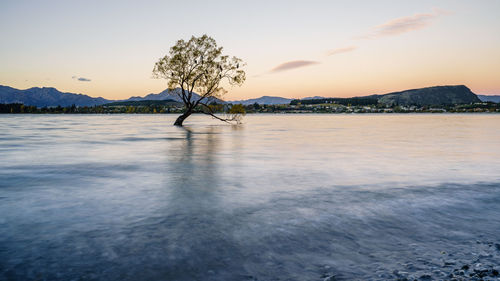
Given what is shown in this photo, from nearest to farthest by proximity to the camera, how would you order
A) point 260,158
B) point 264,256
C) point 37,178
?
point 264,256, point 37,178, point 260,158

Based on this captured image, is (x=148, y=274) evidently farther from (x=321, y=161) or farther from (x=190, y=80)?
(x=190, y=80)

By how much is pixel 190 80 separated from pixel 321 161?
142 ft

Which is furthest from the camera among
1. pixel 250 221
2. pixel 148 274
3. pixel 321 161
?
pixel 321 161

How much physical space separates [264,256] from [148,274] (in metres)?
2.02

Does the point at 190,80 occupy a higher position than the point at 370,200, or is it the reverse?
the point at 190,80

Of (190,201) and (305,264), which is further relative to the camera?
(190,201)

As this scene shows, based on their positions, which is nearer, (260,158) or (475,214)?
(475,214)

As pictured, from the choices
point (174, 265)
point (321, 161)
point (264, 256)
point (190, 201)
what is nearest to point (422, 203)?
point (264, 256)

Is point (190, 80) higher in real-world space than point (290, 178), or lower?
higher

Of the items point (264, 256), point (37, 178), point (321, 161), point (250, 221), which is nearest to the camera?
point (264, 256)

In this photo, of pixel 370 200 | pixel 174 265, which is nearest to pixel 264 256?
pixel 174 265

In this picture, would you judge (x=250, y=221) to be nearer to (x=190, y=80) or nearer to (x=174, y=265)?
(x=174, y=265)

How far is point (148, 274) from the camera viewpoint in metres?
5.53

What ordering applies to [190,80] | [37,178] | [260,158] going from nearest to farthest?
[37,178], [260,158], [190,80]
